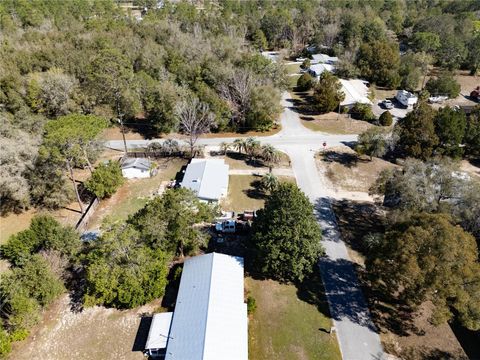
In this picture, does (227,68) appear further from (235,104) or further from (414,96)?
(414,96)

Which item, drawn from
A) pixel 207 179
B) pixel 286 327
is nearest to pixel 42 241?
pixel 207 179

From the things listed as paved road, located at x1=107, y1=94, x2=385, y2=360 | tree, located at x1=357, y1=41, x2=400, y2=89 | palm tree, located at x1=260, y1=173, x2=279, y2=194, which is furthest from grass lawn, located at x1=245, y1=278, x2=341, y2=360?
tree, located at x1=357, y1=41, x2=400, y2=89

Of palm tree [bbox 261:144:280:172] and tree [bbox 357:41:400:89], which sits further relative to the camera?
tree [bbox 357:41:400:89]

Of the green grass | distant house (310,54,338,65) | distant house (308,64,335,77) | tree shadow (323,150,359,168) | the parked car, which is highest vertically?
distant house (310,54,338,65)

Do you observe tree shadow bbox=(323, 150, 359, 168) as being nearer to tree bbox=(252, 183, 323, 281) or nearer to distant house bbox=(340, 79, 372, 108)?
distant house bbox=(340, 79, 372, 108)

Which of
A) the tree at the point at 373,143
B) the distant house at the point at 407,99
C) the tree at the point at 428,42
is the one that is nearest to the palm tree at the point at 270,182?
the tree at the point at 373,143
